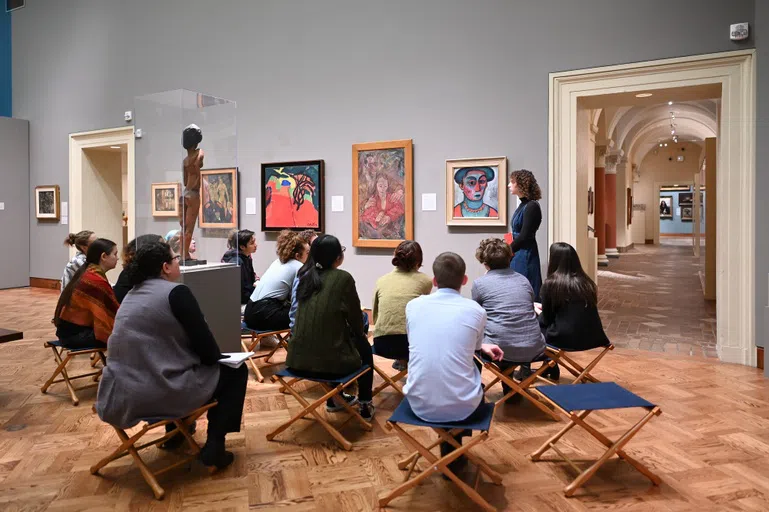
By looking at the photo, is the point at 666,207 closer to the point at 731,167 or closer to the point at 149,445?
the point at 731,167

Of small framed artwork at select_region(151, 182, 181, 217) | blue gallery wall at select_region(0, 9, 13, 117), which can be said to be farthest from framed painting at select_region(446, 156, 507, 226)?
blue gallery wall at select_region(0, 9, 13, 117)

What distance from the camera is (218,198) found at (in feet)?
19.6

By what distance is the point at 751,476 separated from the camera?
3566 millimetres

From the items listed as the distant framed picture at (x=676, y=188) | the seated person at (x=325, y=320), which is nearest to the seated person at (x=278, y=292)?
the seated person at (x=325, y=320)

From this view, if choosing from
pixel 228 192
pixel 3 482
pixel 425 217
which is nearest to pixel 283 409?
pixel 3 482

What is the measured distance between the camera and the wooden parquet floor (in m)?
3.28

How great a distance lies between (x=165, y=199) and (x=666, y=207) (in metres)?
45.2

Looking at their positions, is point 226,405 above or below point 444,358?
below

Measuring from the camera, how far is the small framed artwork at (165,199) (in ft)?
17.7

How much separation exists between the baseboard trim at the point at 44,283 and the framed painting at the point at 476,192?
29.8 ft

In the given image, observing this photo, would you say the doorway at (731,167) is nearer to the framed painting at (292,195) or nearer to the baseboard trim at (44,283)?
the framed painting at (292,195)

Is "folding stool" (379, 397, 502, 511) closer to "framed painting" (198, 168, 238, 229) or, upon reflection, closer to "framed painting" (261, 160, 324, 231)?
"framed painting" (198, 168, 238, 229)

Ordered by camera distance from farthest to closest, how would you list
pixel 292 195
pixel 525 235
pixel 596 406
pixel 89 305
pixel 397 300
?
pixel 292 195 → pixel 525 235 → pixel 89 305 → pixel 397 300 → pixel 596 406

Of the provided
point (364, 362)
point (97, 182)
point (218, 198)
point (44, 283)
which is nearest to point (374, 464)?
point (364, 362)
